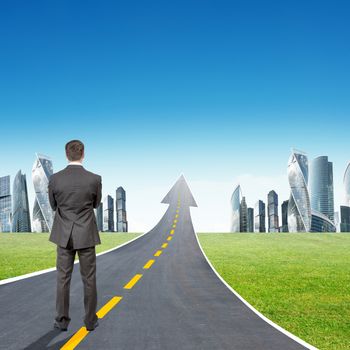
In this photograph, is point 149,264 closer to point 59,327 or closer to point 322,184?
point 59,327

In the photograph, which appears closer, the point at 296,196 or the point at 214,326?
the point at 214,326

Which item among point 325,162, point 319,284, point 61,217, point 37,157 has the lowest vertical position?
point 319,284

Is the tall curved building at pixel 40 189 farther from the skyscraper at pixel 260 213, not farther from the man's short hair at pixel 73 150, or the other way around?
the skyscraper at pixel 260 213

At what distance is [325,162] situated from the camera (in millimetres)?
154250

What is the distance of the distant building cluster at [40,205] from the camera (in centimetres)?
5884

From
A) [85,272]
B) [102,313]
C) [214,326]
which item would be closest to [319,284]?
[214,326]

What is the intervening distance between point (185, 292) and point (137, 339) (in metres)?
4.07

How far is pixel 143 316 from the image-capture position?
6859mm

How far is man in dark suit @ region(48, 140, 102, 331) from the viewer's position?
5.61m

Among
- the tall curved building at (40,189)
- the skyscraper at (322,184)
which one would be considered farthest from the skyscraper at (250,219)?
the tall curved building at (40,189)

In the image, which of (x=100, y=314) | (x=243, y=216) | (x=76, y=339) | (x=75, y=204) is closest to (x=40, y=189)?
(x=100, y=314)

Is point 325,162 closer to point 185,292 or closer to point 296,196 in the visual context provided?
point 296,196

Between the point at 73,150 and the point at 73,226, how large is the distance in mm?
1072

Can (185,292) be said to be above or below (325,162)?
below
